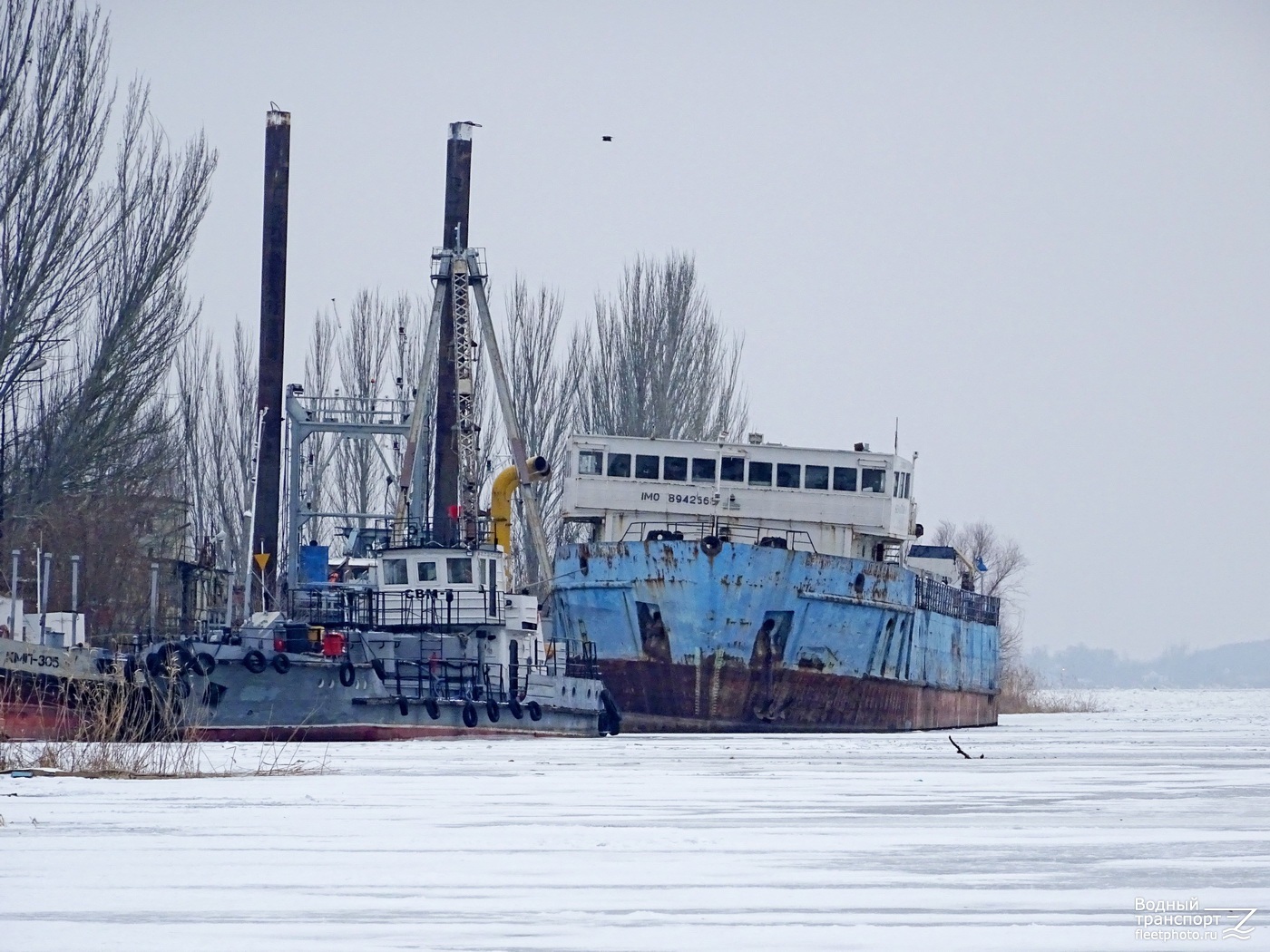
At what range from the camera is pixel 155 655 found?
31.0m

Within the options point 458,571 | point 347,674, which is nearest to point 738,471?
point 458,571

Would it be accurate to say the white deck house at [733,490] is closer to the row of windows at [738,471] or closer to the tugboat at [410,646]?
the row of windows at [738,471]

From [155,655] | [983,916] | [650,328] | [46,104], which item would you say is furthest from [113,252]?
[983,916]

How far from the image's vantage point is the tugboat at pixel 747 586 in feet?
129

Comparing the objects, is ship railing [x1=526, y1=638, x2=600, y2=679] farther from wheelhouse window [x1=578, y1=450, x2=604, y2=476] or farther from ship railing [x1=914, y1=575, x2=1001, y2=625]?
ship railing [x1=914, y1=575, x2=1001, y2=625]

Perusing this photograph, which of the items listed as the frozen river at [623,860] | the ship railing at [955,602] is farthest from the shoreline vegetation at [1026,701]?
the frozen river at [623,860]

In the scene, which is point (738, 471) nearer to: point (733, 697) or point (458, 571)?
point (733, 697)

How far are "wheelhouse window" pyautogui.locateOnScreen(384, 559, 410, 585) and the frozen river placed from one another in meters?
15.8

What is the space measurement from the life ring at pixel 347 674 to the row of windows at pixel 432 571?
412cm

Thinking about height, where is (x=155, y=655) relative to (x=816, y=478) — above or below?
below

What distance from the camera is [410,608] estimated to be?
35.3 metres

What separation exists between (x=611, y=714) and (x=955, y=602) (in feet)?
47.9

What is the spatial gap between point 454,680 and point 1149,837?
22.5 metres

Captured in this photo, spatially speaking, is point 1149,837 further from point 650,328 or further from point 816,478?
point 650,328
